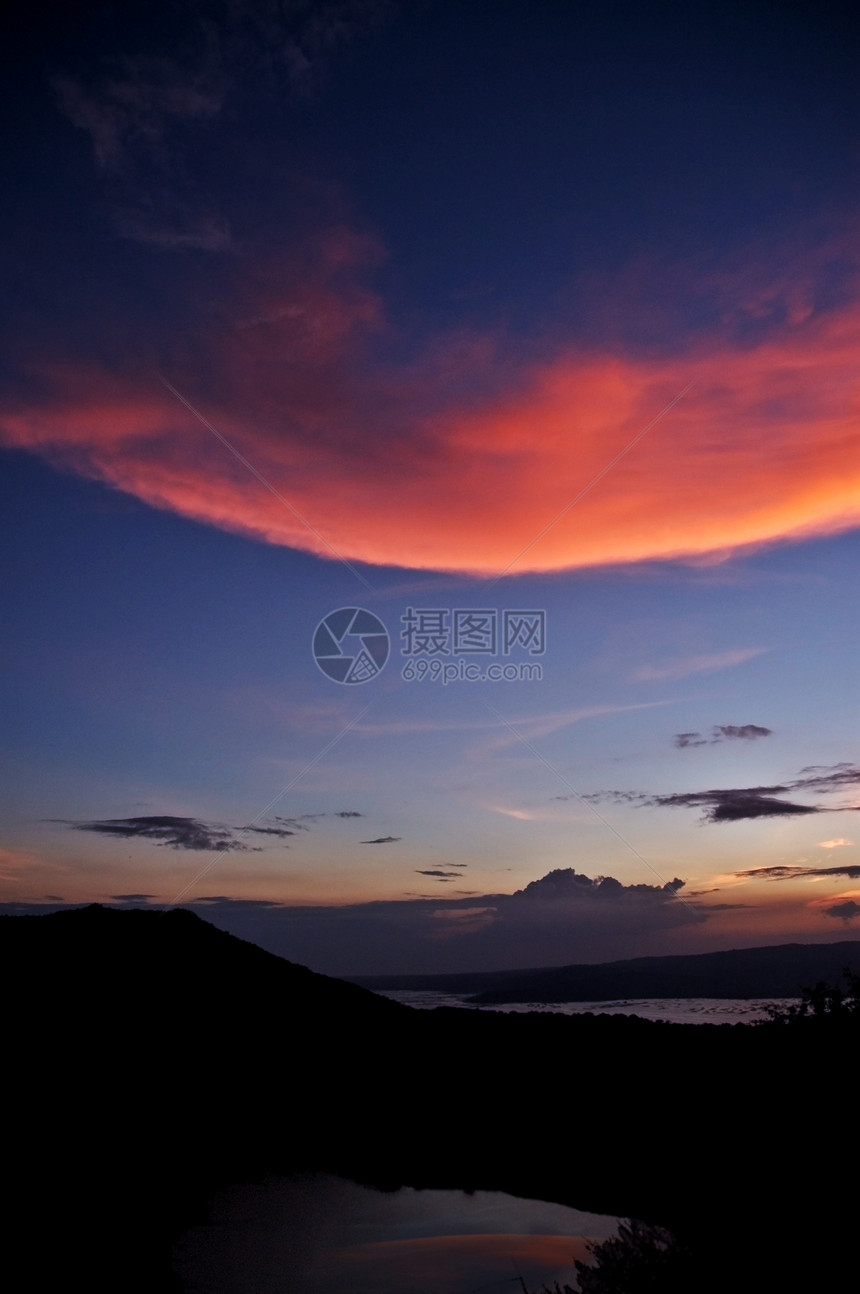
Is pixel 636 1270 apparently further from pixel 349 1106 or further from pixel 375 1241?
pixel 349 1106

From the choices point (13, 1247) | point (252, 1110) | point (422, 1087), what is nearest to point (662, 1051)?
point (422, 1087)

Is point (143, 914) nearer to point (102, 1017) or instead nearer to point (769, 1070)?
Answer: point (102, 1017)

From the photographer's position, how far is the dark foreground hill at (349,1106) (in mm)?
10086

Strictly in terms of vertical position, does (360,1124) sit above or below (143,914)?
below

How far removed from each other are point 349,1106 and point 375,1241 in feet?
20.5

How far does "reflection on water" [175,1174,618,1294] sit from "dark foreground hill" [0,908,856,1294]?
1.83 ft

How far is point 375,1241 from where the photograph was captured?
11.5 meters

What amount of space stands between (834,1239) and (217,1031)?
1489 cm

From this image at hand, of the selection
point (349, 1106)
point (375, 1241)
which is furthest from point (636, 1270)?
point (349, 1106)

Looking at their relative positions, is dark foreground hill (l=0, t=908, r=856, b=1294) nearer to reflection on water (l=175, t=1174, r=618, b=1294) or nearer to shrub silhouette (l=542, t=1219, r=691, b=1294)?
shrub silhouette (l=542, t=1219, r=691, b=1294)

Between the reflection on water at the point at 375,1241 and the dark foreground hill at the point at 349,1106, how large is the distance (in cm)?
56

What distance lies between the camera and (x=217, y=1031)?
18.9 m

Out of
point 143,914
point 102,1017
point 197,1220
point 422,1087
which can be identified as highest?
point 143,914

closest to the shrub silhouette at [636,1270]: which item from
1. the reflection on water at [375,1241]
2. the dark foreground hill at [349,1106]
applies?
the dark foreground hill at [349,1106]
